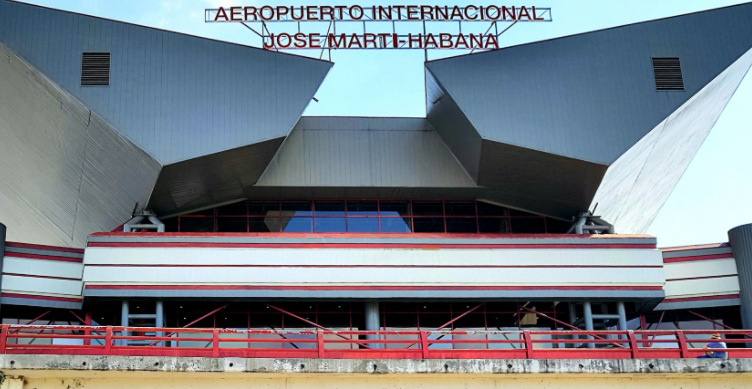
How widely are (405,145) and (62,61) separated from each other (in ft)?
53.0

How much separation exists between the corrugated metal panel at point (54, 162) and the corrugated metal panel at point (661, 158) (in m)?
20.8

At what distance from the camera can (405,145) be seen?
48.4m

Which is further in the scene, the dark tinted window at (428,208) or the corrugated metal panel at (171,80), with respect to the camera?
the dark tinted window at (428,208)

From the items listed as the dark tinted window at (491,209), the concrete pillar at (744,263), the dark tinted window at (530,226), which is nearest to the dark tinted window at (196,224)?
the dark tinted window at (491,209)

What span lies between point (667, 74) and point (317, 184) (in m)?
16.7

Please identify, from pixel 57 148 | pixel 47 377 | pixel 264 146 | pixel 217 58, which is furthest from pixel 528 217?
pixel 47 377

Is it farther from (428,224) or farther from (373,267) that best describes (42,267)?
(428,224)

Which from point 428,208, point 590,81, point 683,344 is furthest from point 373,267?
point 683,344

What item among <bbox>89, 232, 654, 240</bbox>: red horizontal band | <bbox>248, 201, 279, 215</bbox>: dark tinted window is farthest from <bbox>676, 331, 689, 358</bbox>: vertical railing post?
<bbox>248, 201, 279, 215</bbox>: dark tinted window

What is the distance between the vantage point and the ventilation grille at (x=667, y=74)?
44869 mm

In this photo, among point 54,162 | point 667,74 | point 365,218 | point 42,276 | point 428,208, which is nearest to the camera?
point 42,276

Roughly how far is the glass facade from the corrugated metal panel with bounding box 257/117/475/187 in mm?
1546

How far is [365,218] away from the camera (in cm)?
4831

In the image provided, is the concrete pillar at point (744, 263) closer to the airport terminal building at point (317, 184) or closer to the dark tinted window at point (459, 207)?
the airport terminal building at point (317, 184)
